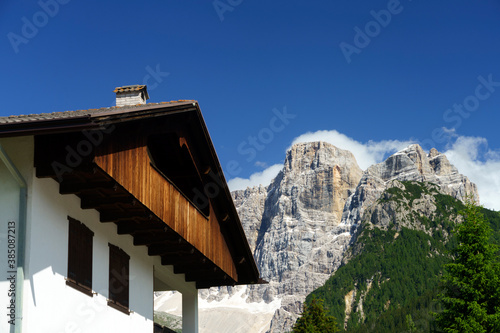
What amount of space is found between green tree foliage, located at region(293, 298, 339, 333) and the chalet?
32.8m

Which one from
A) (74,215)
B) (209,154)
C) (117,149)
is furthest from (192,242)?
(117,149)

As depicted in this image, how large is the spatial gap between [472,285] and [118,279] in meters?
16.0

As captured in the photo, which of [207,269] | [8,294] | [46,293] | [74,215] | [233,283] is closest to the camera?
[8,294]

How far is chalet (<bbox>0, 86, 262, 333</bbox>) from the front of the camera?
32.0 feet

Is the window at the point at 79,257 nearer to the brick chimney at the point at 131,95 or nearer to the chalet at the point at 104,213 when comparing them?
the chalet at the point at 104,213

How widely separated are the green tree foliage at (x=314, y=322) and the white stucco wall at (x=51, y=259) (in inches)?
1474

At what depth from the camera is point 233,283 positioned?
20.7m

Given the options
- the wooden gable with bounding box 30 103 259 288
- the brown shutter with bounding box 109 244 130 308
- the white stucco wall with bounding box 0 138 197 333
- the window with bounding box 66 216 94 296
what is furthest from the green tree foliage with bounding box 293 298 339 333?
the window with bounding box 66 216 94 296

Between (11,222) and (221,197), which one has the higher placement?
(221,197)

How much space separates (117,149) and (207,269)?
28.4 feet

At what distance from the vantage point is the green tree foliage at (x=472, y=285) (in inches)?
959

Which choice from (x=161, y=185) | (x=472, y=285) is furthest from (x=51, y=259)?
(x=472, y=285)

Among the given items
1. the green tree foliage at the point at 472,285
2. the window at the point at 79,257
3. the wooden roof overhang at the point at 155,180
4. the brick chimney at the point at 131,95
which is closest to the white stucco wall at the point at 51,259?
the window at the point at 79,257

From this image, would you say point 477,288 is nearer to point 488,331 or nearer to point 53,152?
point 488,331
